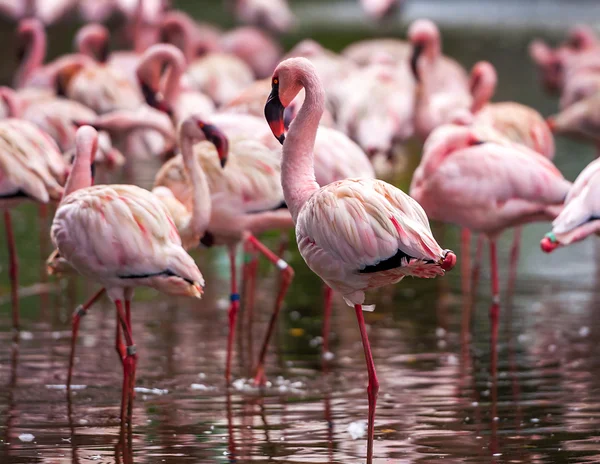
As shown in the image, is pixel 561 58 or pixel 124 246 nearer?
pixel 124 246

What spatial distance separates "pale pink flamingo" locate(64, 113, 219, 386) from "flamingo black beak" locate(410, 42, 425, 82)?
5135 mm

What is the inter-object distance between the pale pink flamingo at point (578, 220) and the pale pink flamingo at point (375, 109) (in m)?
4.52

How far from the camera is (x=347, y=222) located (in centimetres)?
511

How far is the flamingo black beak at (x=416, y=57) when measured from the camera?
1155cm

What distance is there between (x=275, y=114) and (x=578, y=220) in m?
1.65

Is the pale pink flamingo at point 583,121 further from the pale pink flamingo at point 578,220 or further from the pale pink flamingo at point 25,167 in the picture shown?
the pale pink flamingo at point 25,167

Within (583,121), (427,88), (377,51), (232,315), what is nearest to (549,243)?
(232,315)

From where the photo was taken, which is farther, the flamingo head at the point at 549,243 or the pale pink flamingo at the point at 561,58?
the pale pink flamingo at the point at 561,58

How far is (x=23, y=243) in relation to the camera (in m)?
10.3

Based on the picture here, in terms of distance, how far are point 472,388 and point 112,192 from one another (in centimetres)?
198

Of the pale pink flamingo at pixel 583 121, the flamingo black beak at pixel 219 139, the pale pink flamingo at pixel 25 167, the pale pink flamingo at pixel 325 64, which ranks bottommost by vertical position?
the flamingo black beak at pixel 219 139

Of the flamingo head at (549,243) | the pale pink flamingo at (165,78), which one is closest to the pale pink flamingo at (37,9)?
the pale pink flamingo at (165,78)

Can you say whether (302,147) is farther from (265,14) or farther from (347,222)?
(265,14)

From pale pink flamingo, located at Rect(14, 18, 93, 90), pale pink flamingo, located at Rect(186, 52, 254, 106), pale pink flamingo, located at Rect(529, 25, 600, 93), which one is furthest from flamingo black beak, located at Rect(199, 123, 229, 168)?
pale pink flamingo, located at Rect(529, 25, 600, 93)
